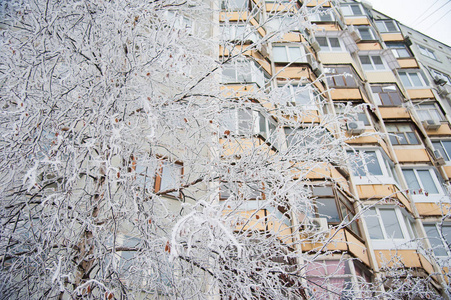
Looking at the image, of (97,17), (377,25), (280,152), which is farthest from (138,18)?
(377,25)

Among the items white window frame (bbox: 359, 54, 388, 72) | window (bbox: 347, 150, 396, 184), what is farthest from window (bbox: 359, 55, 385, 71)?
window (bbox: 347, 150, 396, 184)

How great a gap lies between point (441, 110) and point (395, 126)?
15.4 ft

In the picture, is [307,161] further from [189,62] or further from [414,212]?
[414,212]

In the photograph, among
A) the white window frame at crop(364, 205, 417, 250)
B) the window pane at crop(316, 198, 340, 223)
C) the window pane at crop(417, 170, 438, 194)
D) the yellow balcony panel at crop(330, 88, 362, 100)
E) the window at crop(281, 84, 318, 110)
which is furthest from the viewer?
the window pane at crop(417, 170, 438, 194)

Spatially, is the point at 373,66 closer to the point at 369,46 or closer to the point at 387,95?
the point at 369,46

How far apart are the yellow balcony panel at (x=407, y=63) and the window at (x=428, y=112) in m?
3.16

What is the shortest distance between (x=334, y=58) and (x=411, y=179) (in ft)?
25.6

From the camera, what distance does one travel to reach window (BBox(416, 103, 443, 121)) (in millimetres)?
18609

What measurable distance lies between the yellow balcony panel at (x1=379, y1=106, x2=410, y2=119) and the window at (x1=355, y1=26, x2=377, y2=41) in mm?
5785

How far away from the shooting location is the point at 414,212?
547 inches

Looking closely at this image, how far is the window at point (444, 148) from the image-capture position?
1731cm

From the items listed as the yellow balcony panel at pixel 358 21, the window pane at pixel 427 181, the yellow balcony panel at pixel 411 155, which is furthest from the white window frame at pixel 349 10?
the window pane at pixel 427 181

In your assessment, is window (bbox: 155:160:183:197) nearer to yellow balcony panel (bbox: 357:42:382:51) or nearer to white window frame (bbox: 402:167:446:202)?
white window frame (bbox: 402:167:446:202)

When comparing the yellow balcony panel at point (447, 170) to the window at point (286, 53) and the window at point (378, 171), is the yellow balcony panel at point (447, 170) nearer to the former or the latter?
the window at point (378, 171)
